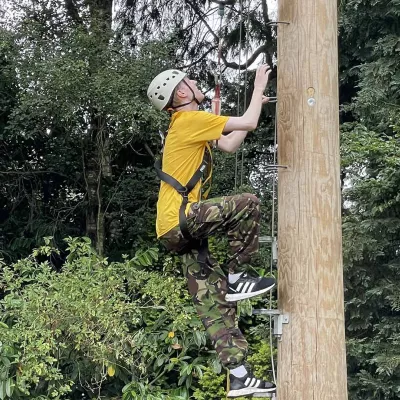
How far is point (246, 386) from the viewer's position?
134 inches

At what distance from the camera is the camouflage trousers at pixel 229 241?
3516 mm

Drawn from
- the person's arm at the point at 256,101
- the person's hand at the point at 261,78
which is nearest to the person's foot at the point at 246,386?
the person's arm at the point at 256,101

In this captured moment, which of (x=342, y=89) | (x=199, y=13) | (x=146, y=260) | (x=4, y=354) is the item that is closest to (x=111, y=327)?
(x=4, y=354)

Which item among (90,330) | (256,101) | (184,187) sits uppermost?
(256,101)

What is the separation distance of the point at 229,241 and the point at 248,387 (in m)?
0.71

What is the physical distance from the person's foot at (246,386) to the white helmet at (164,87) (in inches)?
56.2

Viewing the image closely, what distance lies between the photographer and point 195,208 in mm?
3576

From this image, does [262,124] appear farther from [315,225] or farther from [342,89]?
[315,225]

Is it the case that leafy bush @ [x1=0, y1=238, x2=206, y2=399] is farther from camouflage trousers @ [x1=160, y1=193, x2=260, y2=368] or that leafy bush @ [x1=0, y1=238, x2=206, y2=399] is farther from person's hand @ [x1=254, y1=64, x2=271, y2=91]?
person's hand @ [x1=254, y1=64, x2=271, y2=91]

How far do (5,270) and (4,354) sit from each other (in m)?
0.77

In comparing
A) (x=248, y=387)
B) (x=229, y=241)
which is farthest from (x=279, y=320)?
(x=229, y=241)

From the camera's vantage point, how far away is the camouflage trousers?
3.52 metres

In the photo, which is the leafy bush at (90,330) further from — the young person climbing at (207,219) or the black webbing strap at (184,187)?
the black webbing strap at (184,187)

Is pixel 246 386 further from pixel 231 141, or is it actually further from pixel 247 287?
pixel 231 141
